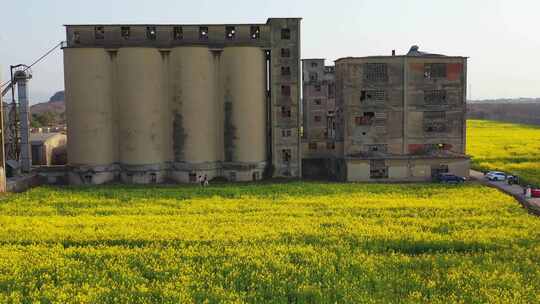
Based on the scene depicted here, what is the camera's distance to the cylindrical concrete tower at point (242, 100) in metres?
59.6

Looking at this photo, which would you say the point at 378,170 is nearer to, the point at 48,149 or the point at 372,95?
the point at 372,95

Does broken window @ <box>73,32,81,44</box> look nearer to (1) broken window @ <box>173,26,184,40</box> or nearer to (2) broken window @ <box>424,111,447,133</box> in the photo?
(1) broken window @ <box>173,26,184,40</box>

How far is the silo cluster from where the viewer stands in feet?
192

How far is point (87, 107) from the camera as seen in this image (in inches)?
2299

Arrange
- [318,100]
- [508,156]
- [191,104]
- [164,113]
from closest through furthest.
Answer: [191,104] → [164,113] → [508,156] → [318,100]

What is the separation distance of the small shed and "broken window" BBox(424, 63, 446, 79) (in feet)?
156

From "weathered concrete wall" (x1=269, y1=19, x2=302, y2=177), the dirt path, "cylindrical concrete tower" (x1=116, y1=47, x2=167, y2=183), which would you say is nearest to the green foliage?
the dirt path

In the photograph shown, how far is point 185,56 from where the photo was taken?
59.1m

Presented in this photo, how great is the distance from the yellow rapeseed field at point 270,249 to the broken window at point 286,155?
12920 mm

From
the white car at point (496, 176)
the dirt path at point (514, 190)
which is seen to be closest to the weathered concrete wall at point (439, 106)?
the dirt path at point (514, 190)

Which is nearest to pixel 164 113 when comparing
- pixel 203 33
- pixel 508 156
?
pixel 203 33

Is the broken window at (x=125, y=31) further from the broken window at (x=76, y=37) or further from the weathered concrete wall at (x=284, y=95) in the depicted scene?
the weathered concrete wall at (x=284, y=95)

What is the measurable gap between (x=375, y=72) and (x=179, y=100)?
22.8 meters

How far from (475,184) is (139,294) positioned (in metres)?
42.1
